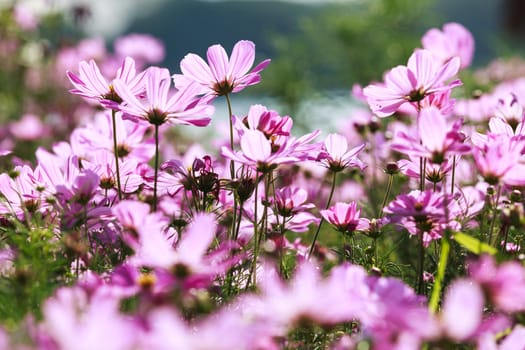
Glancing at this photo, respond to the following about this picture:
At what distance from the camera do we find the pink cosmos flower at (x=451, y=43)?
45.8 inches

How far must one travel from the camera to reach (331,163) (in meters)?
0.82

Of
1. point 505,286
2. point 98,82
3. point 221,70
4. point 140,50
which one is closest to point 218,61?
point 221,70

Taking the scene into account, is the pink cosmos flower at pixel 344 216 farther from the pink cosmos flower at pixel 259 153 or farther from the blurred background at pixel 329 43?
the blurred background at pixel 329 43

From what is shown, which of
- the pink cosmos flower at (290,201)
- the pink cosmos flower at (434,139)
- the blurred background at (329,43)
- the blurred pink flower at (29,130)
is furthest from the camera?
the blurred background at (329,43)

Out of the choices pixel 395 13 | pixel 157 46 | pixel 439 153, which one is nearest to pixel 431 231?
pixel 439 153

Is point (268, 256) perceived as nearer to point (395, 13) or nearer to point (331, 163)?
point (331, 163)

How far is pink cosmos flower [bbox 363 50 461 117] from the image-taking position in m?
0.75

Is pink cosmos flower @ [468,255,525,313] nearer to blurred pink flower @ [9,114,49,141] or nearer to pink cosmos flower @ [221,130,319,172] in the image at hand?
pink cosmos flower @ [221,130,319,172]

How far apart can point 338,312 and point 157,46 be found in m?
2.53

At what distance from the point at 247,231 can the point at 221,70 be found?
0.67 ft

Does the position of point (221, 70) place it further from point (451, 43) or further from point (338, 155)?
point (451, 43)

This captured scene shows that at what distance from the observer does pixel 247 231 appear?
87 cm

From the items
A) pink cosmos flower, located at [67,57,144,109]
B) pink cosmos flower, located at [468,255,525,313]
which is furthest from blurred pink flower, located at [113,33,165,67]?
pink cosmos flower, located at [468,255,525,313]

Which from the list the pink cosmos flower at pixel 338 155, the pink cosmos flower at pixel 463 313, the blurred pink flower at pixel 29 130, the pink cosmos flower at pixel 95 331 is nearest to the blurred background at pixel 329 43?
the blurred pink flower at pixel 29 130
